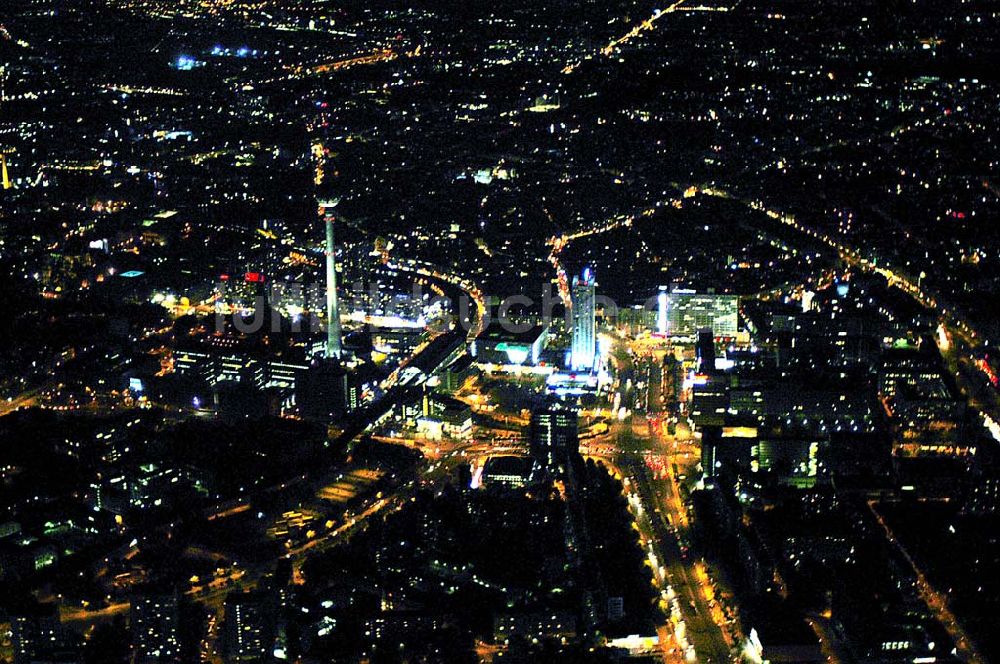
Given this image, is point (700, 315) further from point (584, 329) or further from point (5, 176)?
point (5, 176)

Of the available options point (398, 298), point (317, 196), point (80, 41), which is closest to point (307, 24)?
point (80, 41)

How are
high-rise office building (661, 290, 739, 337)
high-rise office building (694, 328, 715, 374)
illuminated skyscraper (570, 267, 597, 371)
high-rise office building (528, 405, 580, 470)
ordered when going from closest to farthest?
1. high-rise office building (528, 405, 580, 470)
2. high-rise office building (694, 328, 715, 374)
3. illuminated skyscraper (570, 267, 597, 371)
4. high-rise office building (661, 290, 739, 337)

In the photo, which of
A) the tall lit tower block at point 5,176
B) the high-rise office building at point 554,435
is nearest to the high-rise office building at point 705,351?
the high-rise office building at point 554,435

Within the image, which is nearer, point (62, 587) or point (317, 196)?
point (62, 587)

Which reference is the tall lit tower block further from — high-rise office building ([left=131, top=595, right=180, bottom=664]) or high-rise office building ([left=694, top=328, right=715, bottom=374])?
high-rise office building ([left=131, top=595, right=180, bottom=664])

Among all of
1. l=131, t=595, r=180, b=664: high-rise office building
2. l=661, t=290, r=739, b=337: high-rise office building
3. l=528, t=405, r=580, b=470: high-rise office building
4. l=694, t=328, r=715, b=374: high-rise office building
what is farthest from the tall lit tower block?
l=131, t=595, r=180, b=664: high-rise office building

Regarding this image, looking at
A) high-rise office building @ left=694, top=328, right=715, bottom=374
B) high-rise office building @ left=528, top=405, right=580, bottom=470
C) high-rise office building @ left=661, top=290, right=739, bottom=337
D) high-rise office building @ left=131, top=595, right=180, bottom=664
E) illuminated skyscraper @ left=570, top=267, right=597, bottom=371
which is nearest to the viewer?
high-rise office building @ left=131, top=595, right=180, bottom=664

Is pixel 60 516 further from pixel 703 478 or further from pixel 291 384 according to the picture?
pixel 703 478

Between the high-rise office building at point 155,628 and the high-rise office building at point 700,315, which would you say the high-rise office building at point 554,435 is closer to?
the high-rise office building at point 700,315

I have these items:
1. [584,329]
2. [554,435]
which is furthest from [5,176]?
[554,435]
